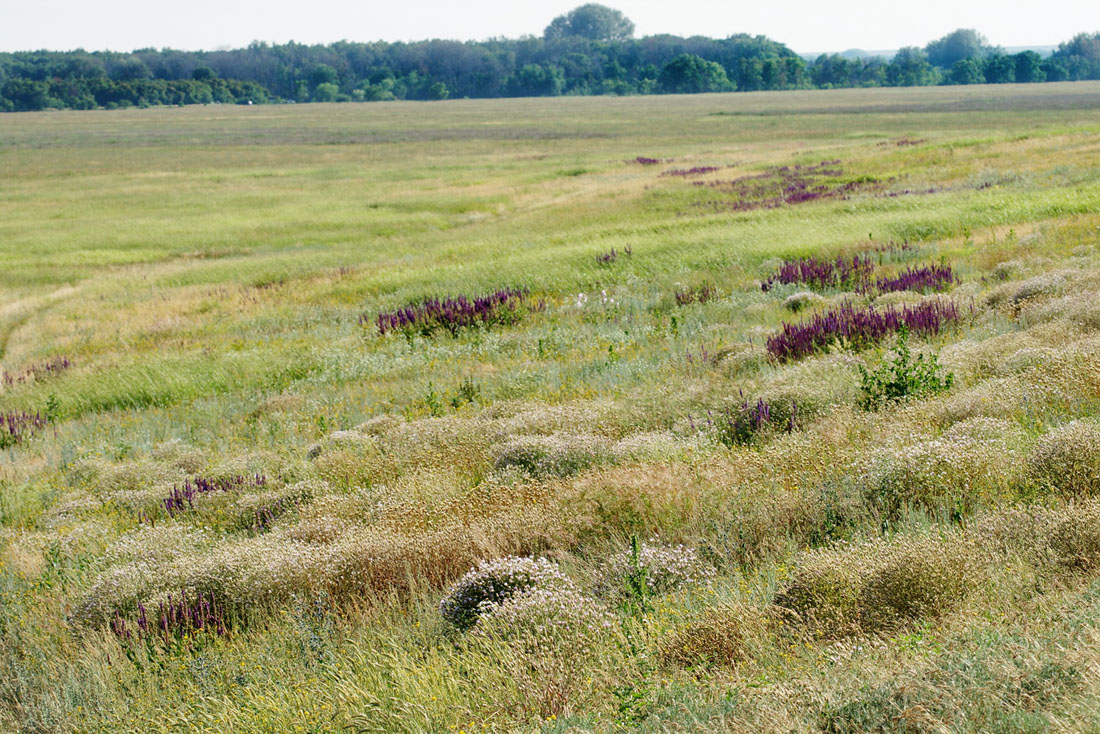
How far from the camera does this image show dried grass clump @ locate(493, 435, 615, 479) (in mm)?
7168

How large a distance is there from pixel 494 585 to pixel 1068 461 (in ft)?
11.3

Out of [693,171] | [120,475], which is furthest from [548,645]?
[693,171]

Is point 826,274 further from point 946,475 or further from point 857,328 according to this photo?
point 946,475

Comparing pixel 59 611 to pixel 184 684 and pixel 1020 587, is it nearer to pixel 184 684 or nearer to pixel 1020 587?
pixel 184 684

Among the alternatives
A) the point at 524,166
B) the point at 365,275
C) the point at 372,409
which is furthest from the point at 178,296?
the point at 524,166

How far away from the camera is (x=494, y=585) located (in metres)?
4.76

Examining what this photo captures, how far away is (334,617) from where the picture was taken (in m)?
5.18

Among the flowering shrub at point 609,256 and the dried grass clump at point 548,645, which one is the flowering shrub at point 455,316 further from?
the dried grass clump at point 548,645

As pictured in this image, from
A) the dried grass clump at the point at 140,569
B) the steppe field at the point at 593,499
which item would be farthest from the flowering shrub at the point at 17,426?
the dried grass clump at the point at 140,569

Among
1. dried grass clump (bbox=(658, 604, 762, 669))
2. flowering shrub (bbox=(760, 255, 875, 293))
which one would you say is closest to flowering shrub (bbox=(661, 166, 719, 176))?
flowering shrub (bbox=(760, 255, 875, 293))

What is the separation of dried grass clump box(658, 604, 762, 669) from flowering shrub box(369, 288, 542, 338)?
13441mm

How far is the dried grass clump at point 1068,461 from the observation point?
465 centimetres

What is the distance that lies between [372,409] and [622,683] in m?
8.43

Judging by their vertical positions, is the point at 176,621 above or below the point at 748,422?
below
